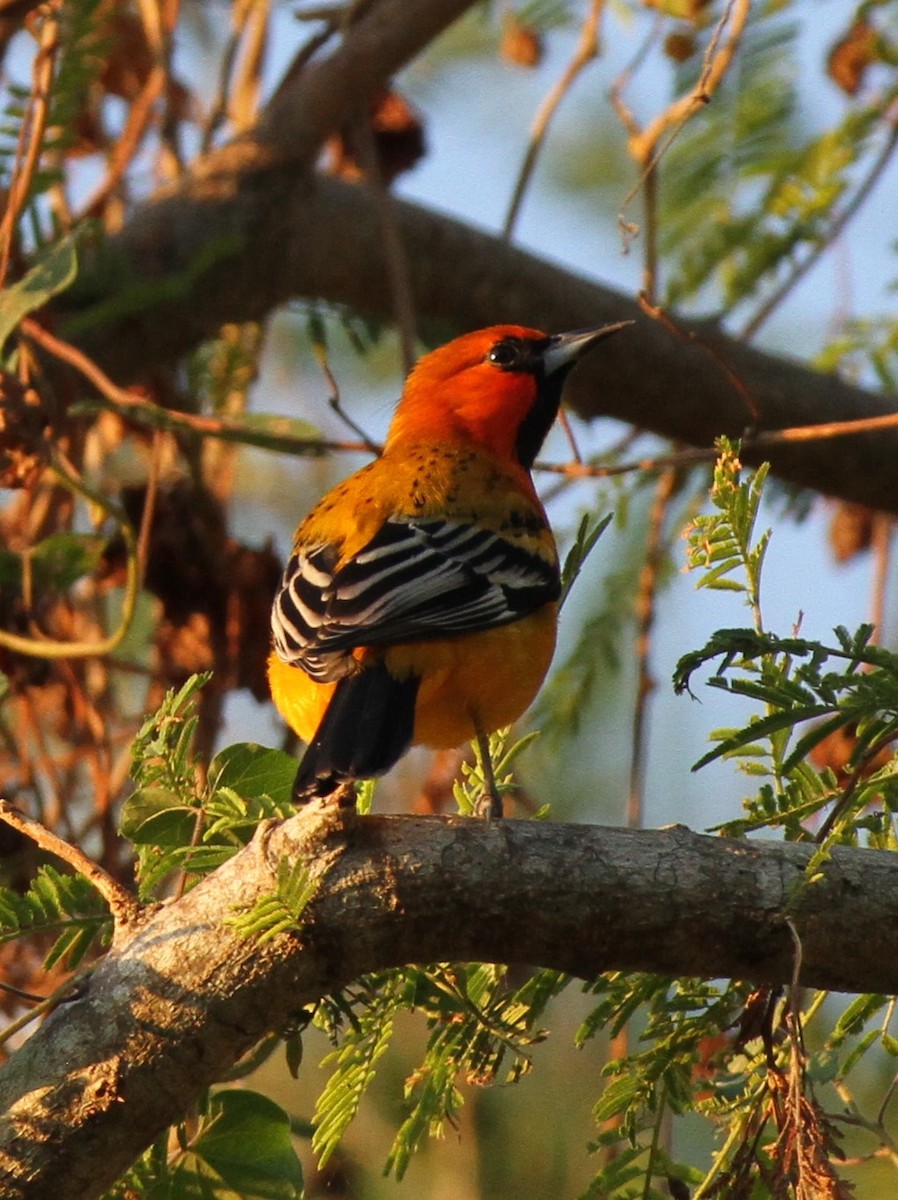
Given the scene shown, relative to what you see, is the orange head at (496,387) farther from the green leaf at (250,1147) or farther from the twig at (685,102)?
the green leaf at (250,1147)

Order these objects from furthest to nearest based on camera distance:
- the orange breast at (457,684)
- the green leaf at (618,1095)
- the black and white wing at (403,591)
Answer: the orange breast at (457,684) < the black and white wing at (403,591) < the green leaf at (618,1095)

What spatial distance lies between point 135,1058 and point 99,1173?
0.53 ft

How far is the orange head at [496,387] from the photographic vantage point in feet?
16.2

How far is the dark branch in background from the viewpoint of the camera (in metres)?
5.15

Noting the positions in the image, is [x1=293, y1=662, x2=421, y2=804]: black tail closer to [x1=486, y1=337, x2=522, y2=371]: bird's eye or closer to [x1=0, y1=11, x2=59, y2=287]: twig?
[x1=0, y1=11, x2=59, y2=287]: twig

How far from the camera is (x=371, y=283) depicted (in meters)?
5.64

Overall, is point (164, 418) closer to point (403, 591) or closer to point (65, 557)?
point (65, 557)

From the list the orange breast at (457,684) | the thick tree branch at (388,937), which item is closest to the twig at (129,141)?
the orange breast at (457,684)

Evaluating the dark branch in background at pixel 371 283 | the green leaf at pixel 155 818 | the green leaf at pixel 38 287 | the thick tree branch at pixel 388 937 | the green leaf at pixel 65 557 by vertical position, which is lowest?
the thick tree branch at pixel 388 937

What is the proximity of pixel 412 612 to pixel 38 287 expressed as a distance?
50.3 inches

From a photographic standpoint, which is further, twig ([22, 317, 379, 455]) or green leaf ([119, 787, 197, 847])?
twig ([22, 317, 379, 455])

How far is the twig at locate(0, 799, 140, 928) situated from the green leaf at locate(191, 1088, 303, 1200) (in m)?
0.42

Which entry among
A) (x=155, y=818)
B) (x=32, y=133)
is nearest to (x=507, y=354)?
(x=32, y=133)

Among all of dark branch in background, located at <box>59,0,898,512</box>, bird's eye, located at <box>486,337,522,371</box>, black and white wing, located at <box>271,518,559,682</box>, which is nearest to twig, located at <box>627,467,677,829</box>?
dark branch in background, located at <box>59,0,898,512</box>
